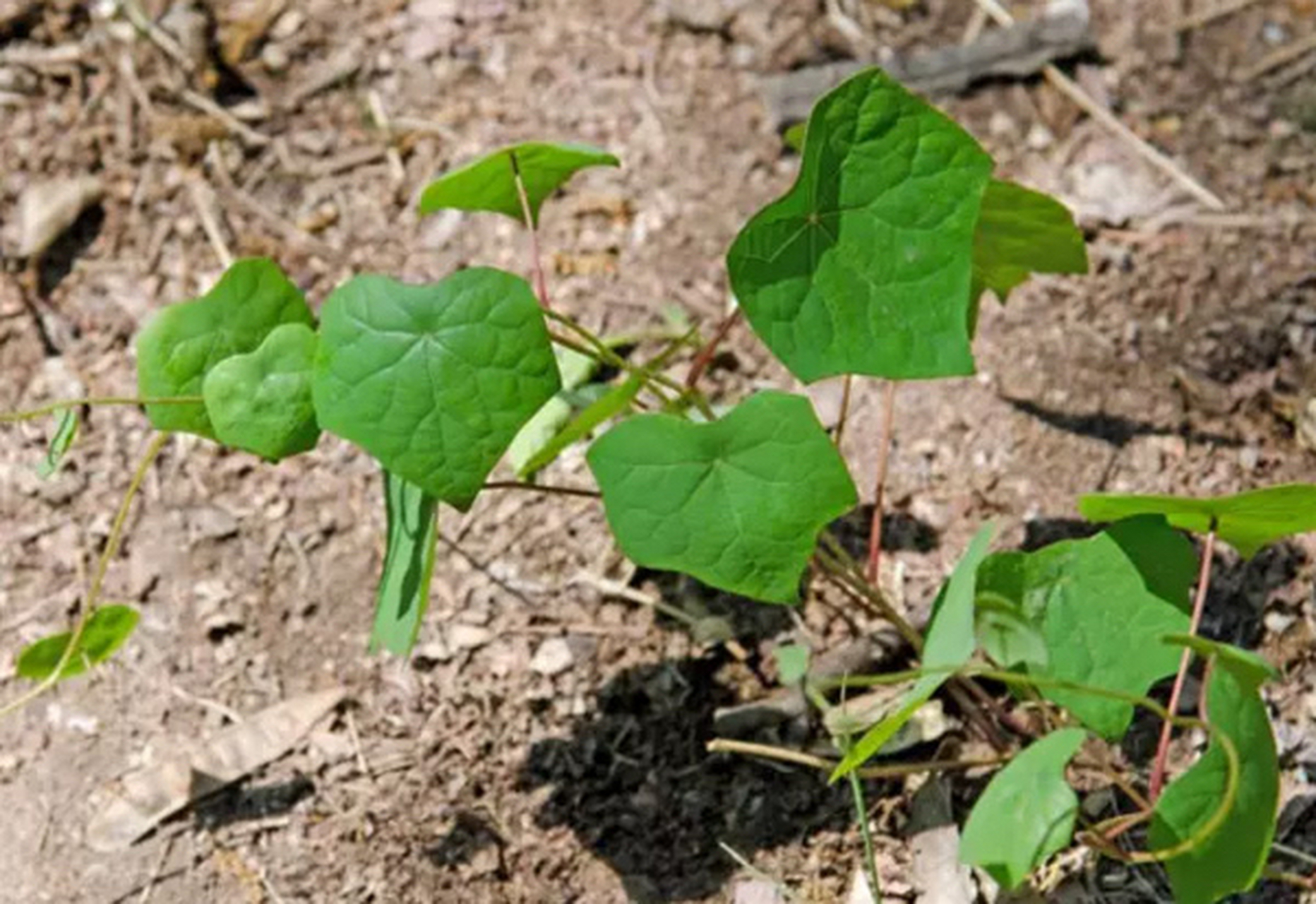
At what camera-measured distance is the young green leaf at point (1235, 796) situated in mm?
1516

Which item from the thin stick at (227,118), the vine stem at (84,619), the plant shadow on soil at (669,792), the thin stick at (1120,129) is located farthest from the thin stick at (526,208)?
the thin stick at (1120,129)

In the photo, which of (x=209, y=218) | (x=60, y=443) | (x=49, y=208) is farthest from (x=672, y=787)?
(x=49, y=208)

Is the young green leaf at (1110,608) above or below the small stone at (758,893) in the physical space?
above

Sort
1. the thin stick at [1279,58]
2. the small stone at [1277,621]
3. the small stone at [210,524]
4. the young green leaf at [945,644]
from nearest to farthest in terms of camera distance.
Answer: the young green leaf at [945,644]
the small stone at [1277,621]
the small stone at [210,524]
the thin stick at [1279,58]

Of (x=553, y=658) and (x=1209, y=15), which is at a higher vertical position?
(x=1209, y=15)

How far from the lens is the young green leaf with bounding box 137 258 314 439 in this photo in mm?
1722

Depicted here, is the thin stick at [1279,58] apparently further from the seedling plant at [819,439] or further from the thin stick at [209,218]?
the thin stick at [209,218]

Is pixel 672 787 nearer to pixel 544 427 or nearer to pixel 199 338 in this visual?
pixel 544 427

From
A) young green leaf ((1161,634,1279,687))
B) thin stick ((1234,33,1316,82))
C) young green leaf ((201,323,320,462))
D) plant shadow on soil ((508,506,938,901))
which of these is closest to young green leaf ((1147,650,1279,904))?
young green leaf ((1161,634,1279,687))

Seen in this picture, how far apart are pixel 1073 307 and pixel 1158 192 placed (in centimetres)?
26

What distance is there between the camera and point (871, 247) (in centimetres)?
169

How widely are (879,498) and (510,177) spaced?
0.56 meters

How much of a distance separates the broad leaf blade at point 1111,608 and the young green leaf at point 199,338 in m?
0.80

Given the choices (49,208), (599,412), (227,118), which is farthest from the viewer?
(227,118)
